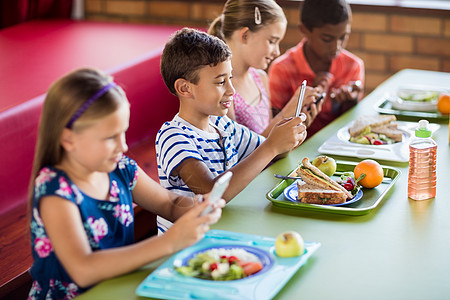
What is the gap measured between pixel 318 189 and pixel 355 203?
0.32 ft

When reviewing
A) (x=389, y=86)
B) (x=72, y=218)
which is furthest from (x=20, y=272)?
(x=389, y=86)

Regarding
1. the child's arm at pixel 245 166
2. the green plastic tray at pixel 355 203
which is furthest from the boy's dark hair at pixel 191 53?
the green plastic tray at pixel 355 203

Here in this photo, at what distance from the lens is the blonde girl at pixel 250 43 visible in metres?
2.16

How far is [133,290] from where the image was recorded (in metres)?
1.19

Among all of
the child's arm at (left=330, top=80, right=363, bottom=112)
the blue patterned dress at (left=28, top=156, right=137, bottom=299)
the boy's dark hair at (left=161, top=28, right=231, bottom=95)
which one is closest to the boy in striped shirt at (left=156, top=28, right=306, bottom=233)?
the boy's dark hair at (left=161, top=28, right=231, bottom=95)

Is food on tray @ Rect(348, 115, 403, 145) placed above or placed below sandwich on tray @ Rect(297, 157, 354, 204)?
below

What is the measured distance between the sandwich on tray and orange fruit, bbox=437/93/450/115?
83cm

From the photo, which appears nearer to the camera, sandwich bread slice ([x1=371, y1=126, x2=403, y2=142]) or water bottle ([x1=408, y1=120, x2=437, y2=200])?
water bottle ([x1=408, y1=120, x2=437, y2=200])

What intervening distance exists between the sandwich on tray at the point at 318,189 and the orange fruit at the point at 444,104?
83 cm

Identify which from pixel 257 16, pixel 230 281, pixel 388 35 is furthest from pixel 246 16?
pixel 388 35

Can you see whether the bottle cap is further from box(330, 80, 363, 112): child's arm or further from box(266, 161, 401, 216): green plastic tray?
box(330, 80, 363, 112): child's arm

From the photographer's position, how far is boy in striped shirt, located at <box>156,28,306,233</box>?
165cm

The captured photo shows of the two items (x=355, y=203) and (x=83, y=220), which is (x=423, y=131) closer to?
(x=355, y=203)

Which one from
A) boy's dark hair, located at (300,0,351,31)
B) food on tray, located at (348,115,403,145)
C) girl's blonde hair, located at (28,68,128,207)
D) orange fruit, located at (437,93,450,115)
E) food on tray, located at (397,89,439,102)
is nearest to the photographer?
girl's blonde hair, located at (28,68,128,207)
